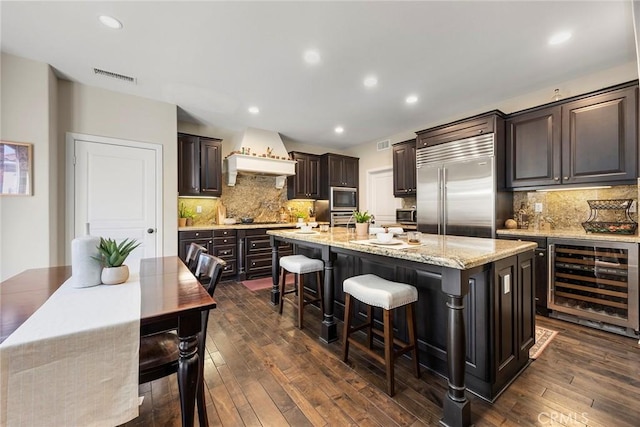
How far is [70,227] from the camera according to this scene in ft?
10.6

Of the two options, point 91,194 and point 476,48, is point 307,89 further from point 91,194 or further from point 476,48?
point 91,194

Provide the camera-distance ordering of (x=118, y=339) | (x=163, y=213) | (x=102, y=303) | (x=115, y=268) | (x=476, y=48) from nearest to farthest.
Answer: (x=118, y=339) → (x=102, y=303) → (x=115, y=268) → (x=476, y=48) → (x=163, y=213)

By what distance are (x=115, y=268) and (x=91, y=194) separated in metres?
2.92

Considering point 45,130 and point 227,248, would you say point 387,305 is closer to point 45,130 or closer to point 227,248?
point 227,248

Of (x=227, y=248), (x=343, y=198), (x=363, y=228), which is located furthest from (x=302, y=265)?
(x=343, y=198)

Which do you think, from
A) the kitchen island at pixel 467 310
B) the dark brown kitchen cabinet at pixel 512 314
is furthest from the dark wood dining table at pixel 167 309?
the dark brown kitchen cabinet at pixel 512 314

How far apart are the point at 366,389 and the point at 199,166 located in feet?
13.6

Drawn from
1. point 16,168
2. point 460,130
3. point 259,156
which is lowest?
point 16,168

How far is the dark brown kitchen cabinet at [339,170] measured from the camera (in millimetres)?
5871

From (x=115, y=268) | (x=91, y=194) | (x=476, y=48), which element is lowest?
(x=115, y=268)

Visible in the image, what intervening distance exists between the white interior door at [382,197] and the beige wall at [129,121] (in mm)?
4113

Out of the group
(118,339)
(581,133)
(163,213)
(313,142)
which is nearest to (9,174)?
(163,213)

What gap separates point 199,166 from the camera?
441 cm

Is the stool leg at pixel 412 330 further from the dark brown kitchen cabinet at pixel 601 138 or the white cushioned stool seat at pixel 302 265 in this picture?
the dark brown kitchen cabinet at pixel 601 138
